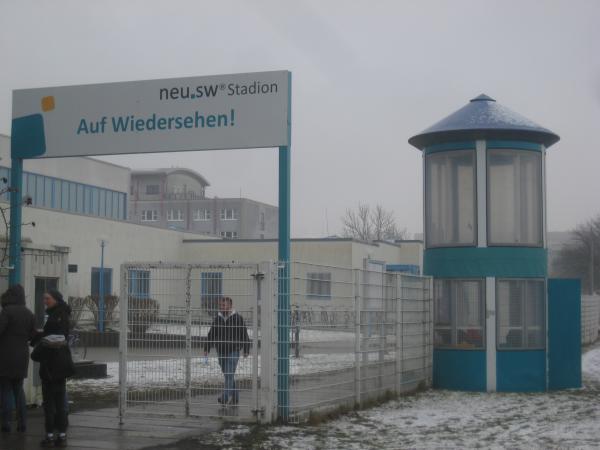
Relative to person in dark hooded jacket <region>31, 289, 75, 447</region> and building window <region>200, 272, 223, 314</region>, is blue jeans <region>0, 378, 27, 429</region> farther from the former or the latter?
building window <region>200, 272, 223, 314</region>

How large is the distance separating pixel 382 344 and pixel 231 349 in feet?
11.8

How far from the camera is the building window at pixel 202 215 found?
108 m

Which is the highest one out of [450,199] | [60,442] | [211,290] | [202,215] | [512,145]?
[202,215]

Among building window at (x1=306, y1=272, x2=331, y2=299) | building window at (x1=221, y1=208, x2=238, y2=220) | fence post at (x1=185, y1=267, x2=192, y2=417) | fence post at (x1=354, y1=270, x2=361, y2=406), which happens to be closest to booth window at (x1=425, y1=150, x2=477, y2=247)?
fence post at (x1=354, y1=270, x2=361, y2=406)

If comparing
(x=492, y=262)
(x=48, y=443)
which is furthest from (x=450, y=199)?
(x=48, y=443)

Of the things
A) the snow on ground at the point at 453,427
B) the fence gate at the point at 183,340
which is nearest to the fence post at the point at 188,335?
the fence gate at the point at 183,340

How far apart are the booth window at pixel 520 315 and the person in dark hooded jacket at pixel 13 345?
9.05 metres

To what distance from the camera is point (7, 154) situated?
43031mm

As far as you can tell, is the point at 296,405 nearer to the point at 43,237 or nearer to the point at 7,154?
the point at 43,237

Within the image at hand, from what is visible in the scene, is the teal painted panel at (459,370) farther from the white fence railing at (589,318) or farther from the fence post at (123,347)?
the white fence railing at (589,318)

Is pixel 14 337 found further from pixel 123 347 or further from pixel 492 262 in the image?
pixel 492 262

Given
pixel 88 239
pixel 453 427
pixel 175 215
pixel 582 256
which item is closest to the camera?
pixel 453 427

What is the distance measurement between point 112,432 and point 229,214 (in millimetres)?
96115

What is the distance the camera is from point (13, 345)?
10.9m
